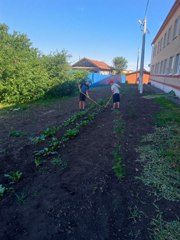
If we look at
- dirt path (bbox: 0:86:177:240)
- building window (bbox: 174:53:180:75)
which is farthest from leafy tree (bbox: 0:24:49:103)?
building window (bbox: 174:53:180:75)

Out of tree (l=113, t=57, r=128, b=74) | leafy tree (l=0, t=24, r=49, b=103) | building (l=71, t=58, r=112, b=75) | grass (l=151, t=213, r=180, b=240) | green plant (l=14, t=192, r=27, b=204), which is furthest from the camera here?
tree (l=113, t=57, r=128, b=74)

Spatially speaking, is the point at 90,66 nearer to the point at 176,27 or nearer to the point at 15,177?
the point at 176,27

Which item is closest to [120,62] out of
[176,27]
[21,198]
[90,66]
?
[90,66]

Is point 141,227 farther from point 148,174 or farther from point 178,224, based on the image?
point 148,174

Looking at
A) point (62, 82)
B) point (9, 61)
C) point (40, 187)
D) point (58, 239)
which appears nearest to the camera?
point (58, 239)

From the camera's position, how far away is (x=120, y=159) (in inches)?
142

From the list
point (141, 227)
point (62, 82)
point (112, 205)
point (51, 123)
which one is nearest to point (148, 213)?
point (141, 227)

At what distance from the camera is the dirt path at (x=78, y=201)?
6.66ft

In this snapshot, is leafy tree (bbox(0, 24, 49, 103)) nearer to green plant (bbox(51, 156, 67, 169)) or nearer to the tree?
green plant (bbox(51, 156, 67, 169))

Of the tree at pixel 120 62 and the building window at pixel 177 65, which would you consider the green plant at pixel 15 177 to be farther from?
the tree at pixel 120 62

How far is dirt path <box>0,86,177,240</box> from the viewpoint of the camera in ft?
6.66

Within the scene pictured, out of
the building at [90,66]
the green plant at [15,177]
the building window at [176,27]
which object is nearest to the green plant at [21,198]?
the green plant at [15,177]

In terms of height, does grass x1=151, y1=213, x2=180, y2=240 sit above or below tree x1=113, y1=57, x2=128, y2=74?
below

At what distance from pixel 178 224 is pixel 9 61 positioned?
11.3m
